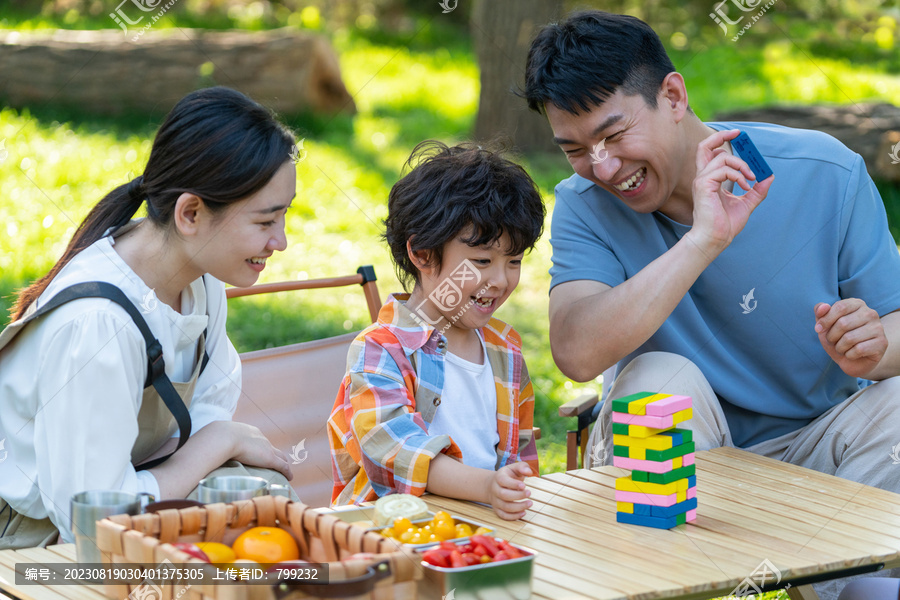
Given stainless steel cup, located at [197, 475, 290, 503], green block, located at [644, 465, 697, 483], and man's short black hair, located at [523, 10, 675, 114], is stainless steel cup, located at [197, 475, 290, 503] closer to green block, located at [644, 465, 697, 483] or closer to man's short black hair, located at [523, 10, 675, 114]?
green block, located at [644, 465, 697, 483]

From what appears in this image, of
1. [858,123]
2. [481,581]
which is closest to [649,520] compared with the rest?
[481,581]

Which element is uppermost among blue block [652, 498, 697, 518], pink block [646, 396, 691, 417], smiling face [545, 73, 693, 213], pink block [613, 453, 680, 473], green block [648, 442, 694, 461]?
smiling face [545, 73, 693, 213]

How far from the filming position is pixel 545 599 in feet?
5.37

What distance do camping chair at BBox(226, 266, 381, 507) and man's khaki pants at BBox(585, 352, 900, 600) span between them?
991mm

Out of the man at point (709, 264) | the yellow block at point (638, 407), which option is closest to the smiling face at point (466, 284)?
the man at point (709, 264)

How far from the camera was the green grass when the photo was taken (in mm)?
5320

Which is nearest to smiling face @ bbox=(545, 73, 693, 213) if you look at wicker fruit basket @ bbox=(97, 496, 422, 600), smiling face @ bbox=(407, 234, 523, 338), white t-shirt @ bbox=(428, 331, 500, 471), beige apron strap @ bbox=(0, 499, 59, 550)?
smiling face @ bbox=(407, 234, 523, 338)

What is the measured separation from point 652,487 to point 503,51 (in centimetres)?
577

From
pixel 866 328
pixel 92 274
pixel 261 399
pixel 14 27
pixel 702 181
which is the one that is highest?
pixel 14 27

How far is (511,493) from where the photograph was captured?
1.97 m

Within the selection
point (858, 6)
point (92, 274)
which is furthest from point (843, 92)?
point (92, 274)

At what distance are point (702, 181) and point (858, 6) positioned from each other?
36.1 feet

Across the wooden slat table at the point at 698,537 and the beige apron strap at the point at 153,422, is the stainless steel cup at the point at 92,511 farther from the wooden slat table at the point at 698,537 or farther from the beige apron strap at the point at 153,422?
the beige apron strap at the point at 153,422

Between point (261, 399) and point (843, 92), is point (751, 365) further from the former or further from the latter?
point (843, 92)
